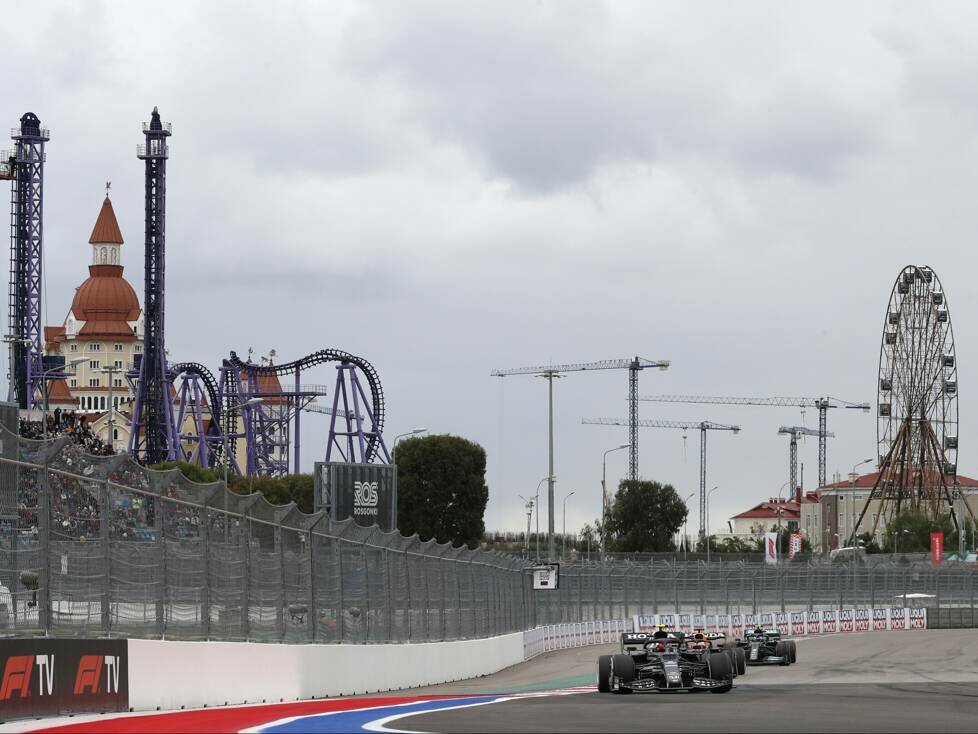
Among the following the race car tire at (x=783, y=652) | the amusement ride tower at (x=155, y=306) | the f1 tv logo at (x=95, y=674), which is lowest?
the race car tire at (x=783, y=652)

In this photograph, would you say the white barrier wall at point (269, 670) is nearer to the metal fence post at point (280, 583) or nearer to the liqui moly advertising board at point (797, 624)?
the metal fence post at point (280, 583)

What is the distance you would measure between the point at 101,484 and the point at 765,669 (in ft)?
83.6

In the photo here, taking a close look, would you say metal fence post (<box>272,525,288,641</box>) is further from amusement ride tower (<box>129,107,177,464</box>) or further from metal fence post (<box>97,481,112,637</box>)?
amusement ride tower (<box>129,107,177,464</box>)

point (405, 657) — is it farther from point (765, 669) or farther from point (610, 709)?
point (765, 669)

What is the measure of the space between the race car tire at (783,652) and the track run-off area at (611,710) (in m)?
4.24

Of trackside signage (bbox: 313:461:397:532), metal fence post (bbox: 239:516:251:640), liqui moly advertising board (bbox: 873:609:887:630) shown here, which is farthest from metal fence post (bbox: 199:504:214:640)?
liqui moly advertising board (bbox: 873:609:887:630)

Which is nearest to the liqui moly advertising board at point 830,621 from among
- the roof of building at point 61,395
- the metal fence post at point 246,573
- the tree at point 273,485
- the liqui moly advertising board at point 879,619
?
the liqui moly advertising board at point 879,619

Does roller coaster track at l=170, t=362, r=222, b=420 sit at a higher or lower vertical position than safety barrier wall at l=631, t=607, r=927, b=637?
higher

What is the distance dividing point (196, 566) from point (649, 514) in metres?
125

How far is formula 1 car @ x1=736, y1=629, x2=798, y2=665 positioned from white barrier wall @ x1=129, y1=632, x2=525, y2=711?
32.8 feet

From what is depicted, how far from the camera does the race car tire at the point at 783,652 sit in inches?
1633

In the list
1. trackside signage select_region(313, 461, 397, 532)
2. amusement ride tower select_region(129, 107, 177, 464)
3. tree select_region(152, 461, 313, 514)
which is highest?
amusement ride tower select_region(129, 107, 177, 464)

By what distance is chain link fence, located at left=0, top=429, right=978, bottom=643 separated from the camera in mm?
15562

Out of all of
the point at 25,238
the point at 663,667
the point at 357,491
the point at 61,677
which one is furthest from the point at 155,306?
the point at 61,677
